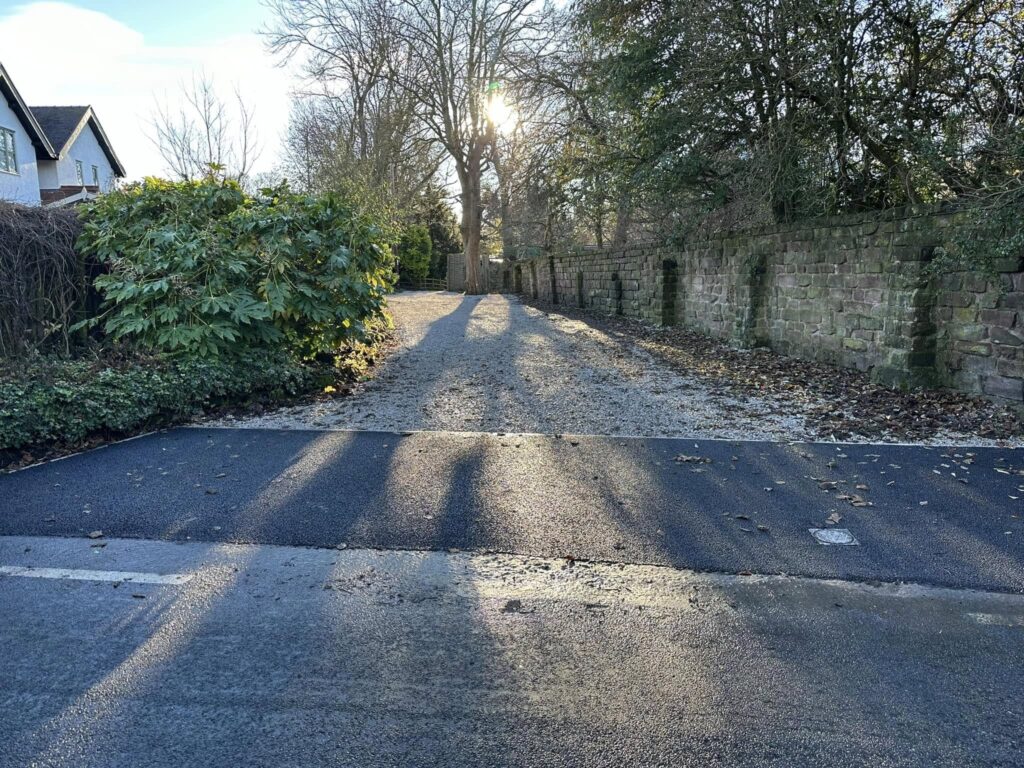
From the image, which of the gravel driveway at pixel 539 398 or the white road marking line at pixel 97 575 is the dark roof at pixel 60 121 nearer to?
the gravel driveway at pixel 539 398

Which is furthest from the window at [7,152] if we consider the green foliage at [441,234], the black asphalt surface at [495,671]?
the black asphalt surface at [495,671]

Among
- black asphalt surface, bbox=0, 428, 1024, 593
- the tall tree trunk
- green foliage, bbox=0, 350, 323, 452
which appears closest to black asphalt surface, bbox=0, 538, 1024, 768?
black asphalt surface, bbox=0, 428, 1024, 593

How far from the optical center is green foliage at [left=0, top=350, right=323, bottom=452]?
235 inches

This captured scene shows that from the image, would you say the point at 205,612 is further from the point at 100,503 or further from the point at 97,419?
the point at 97,419

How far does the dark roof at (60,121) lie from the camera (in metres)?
28.5

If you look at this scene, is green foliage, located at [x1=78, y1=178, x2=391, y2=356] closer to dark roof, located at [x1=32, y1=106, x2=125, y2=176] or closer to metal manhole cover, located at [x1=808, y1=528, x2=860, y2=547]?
metal manhole cover, located at [x1=808, y1=528, x2=860, y2=547]

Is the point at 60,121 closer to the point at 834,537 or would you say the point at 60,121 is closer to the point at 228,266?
the point at 228,266

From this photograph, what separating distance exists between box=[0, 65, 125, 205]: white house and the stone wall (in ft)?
56.5

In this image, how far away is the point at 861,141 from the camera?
31.5 ft

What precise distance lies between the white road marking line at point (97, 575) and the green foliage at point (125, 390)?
242 cm

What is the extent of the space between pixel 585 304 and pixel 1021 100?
1435 centimetres

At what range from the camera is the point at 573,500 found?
4.86 m

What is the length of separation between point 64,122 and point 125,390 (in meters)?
29.8

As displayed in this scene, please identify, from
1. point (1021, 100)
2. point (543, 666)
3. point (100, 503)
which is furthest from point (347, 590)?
point (1021, 100)
